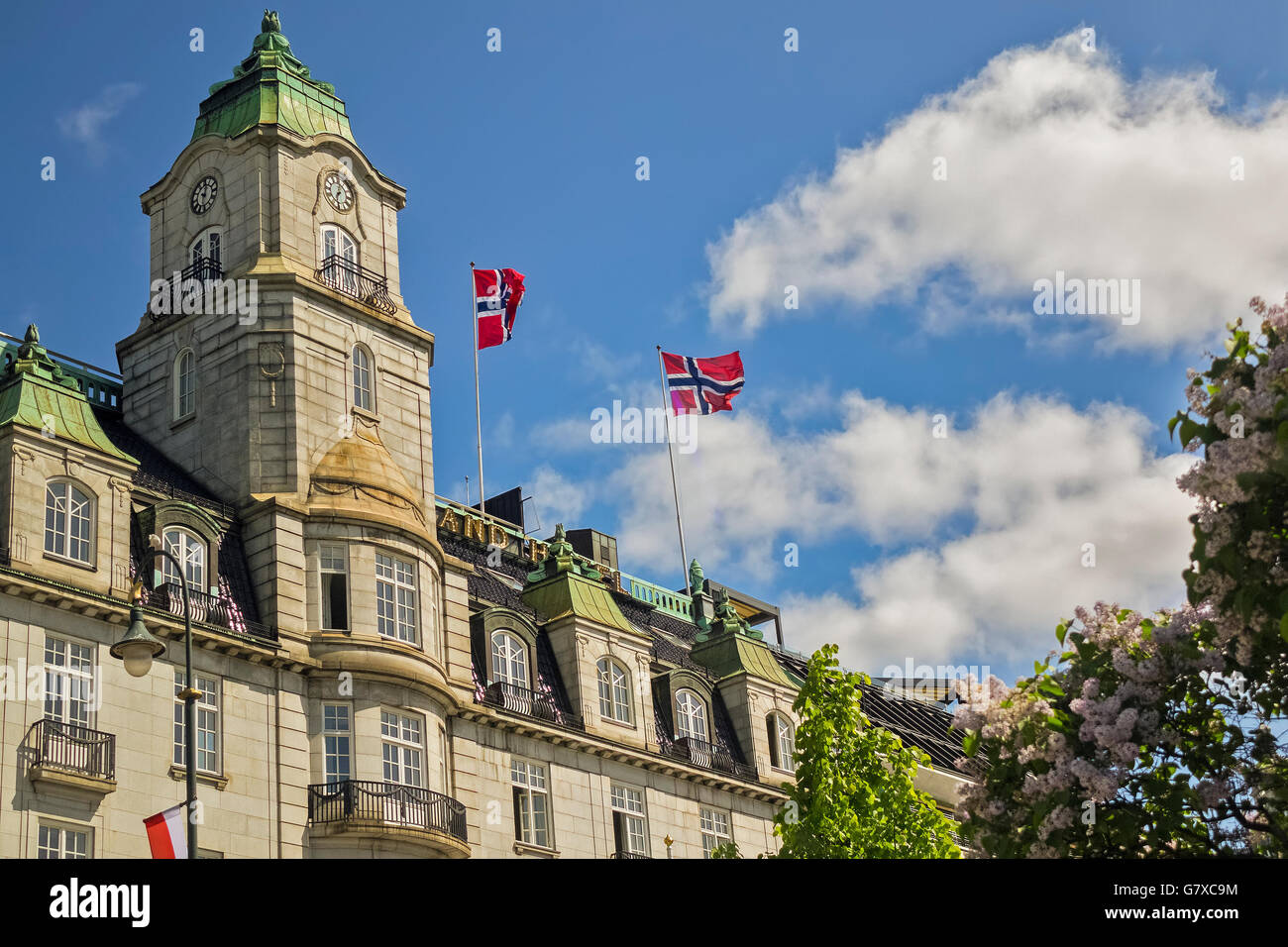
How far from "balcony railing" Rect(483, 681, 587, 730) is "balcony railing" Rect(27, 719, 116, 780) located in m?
12.8

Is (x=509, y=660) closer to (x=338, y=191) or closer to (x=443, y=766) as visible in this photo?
(x=443, y=766)

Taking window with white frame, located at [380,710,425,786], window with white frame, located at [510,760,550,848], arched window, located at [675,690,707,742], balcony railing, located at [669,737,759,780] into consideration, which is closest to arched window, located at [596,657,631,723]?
balcony railing, located at [669,737,759,780]

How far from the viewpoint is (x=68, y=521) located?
38938 mm

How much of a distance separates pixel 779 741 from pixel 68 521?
27231 millimetres

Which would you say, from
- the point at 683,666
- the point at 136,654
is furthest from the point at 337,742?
the point at 683,666

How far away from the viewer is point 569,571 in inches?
2128

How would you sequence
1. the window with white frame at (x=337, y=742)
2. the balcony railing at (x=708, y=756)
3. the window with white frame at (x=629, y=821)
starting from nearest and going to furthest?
the window with white frame at (x=337, y=742) < the window with white frame at (x=629, y=821) < the balcony railing at (x=708, y=756)

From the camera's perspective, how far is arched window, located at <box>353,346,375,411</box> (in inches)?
1901

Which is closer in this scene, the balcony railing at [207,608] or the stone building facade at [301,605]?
the stone building facade at [301,605]

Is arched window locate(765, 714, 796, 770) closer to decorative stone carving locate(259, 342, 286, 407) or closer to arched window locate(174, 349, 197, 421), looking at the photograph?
decorative stone carving locate(259, 342, 286, 407)

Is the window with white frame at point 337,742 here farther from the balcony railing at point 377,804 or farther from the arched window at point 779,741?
the arched window at point 779,741

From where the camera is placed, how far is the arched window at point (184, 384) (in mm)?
47375

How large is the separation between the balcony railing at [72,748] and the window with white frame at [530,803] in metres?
13.4

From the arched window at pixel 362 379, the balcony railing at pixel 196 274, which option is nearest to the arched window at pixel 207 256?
the balcony railing at pixel 196 274
